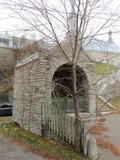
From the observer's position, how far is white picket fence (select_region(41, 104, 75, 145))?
10.2 metres

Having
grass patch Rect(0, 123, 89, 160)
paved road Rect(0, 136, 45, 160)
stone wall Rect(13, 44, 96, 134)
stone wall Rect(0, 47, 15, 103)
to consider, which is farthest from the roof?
stone wall Rect(0, 47, 15, 103)

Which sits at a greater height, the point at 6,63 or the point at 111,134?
the point at 6,63

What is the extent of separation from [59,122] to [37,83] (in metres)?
2.60

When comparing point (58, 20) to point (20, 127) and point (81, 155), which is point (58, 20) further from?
point (20, 127)

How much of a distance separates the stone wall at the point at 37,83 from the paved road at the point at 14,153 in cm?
174

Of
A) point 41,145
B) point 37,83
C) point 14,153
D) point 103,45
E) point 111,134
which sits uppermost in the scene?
point 103,45

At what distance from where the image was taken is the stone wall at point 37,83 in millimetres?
12484

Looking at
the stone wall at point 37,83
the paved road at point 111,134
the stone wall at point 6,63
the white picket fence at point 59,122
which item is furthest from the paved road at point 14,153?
the stone wall at point 6,63

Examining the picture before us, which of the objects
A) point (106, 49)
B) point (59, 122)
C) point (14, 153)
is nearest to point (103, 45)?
point (106, 49)

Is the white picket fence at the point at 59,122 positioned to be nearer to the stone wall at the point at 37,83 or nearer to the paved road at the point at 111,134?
the stone wall at the point at 37,83

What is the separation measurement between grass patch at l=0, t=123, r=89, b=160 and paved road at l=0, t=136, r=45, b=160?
1.06 feet

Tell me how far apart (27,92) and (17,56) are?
15.6 m

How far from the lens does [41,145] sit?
1068 centimetres

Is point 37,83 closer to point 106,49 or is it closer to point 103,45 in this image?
point 106,49
